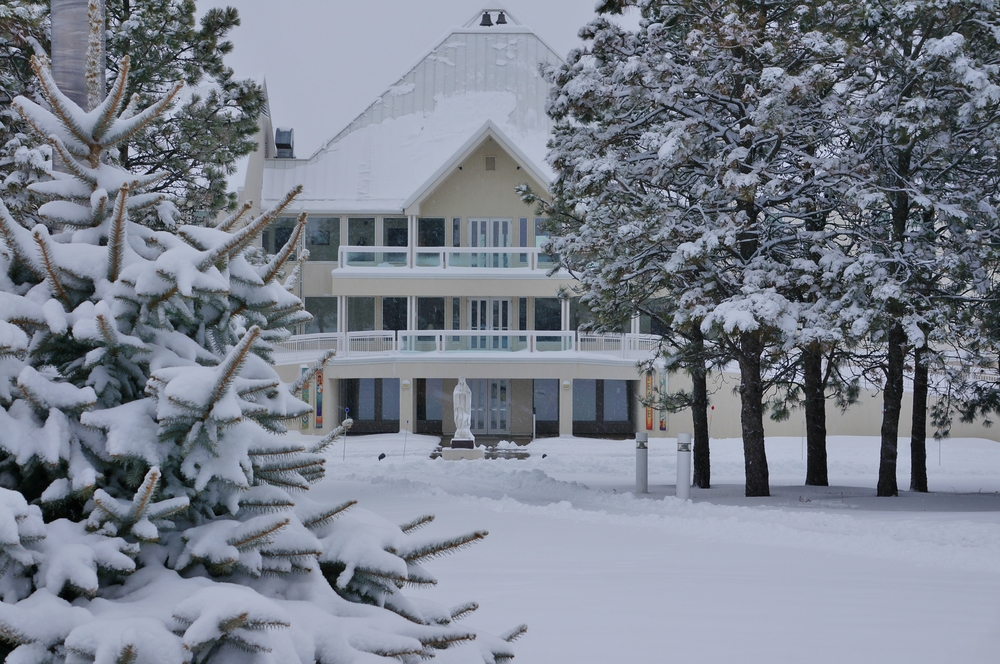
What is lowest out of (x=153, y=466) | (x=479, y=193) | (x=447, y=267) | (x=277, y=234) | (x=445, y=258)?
(x=153, y=466)

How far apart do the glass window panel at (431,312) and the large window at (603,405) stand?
18.2 ft

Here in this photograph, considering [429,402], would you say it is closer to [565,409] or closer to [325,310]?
[325,310]

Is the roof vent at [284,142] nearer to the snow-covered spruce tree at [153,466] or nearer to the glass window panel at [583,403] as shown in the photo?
the glass window panel at [583,403]

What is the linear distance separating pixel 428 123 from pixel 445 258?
21.3 feet

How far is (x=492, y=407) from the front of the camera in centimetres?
3350

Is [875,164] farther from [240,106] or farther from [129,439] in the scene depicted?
[129,439]

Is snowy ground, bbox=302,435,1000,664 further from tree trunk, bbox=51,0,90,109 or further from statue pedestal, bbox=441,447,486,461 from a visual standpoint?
statue pedestal, bbox=441,447,486,461

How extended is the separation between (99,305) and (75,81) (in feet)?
7.83

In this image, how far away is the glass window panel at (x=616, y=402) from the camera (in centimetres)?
3419

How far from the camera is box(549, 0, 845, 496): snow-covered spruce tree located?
1242 cm

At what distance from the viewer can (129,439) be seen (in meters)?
2.43

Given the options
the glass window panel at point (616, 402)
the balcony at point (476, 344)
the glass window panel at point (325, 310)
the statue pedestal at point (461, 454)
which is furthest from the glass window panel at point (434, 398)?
the statue pedestal at point (461, 454)

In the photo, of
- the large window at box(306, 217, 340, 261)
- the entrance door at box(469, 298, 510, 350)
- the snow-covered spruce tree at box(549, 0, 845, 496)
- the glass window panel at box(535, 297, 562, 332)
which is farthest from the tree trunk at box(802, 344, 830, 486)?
the large window at box(306, 217, 340, 261)

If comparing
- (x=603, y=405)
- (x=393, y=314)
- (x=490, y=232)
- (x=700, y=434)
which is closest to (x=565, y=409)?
(x=603, y=405)
